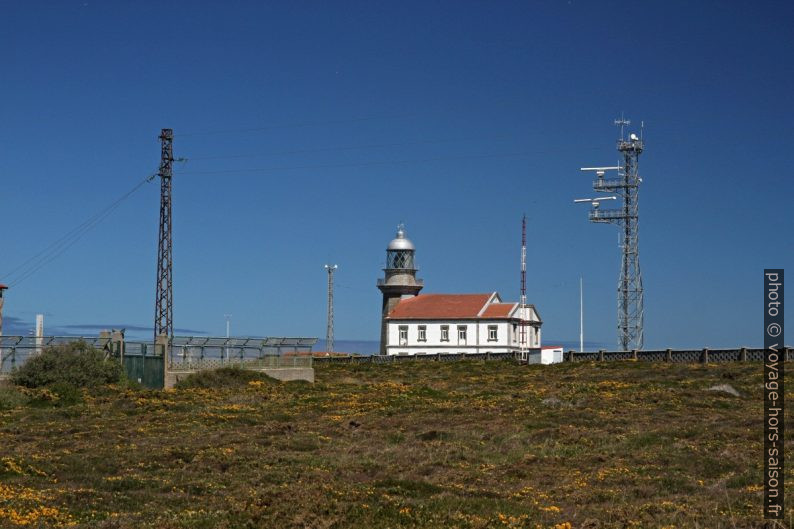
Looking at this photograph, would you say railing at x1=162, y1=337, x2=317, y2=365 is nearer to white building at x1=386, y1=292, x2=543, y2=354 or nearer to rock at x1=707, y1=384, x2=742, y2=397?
rock at x1=707, y1=384, x2=742, y2=397

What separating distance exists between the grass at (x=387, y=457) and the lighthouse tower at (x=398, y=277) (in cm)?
5549

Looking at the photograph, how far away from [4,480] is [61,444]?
8.19 meters

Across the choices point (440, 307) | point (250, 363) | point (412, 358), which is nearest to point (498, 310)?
point (440, 307)

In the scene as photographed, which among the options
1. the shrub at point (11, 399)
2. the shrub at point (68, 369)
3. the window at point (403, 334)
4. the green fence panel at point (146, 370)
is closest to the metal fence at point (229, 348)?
the green fence panel at point (146, 370)

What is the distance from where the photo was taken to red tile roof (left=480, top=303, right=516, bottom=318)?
9800 centimetres

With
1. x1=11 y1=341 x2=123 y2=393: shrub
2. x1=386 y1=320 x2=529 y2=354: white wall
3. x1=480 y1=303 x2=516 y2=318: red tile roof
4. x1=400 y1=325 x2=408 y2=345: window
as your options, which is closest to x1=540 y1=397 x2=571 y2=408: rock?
x1=11 y1=341 x2=123 y2=393: shrub

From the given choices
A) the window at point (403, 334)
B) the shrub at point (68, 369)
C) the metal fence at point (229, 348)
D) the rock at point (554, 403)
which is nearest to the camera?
the rock at point (554, 403)

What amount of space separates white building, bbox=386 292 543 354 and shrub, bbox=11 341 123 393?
50.7 m

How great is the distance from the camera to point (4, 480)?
23844 mm

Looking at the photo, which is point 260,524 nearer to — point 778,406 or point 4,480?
point 4,480

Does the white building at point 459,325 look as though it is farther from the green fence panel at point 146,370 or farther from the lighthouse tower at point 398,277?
the green fence panel at point 146,370

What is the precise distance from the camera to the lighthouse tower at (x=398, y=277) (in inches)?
4299

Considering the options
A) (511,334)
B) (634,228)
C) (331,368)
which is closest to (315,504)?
(331,368)

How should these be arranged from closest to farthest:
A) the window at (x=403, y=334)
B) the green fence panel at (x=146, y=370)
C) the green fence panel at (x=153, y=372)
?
1. the green fence panel at (x=153, y=372)
2. the green fence panel at (x=146, y=370)
3. the window at (x=403, y=334)
